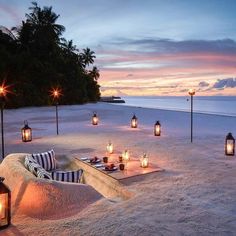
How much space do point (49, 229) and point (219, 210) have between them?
245cm

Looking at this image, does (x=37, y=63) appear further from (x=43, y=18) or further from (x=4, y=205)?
(x=4, y=205)

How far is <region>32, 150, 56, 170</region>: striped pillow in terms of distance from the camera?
622cm

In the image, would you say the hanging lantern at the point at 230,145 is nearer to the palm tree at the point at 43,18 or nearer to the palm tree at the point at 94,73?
the palm tree at the point at 43,18

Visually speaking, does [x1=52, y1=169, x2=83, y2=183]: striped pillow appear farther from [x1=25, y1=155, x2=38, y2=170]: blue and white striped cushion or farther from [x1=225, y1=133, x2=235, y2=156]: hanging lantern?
[x1=225, y1=133, x2=235, y2=156]: hanging lantern

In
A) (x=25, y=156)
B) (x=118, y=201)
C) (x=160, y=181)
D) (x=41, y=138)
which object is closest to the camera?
(x=118, y=201)

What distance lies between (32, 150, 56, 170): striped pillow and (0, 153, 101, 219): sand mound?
1275 mm

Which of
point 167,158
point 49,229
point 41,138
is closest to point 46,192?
Answer: point 49,229

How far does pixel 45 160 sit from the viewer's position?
6.34 metres

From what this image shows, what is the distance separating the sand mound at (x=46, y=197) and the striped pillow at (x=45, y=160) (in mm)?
1275

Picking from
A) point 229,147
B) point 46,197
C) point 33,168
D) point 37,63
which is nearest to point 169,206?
point 46,197

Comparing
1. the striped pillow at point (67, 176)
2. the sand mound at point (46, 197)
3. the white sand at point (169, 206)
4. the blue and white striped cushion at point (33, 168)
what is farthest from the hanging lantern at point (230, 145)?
the blue and white striped cushion at point (33, 168)

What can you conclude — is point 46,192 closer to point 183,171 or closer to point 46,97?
point 183,171

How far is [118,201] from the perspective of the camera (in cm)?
472

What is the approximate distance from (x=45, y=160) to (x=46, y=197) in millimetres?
2058
